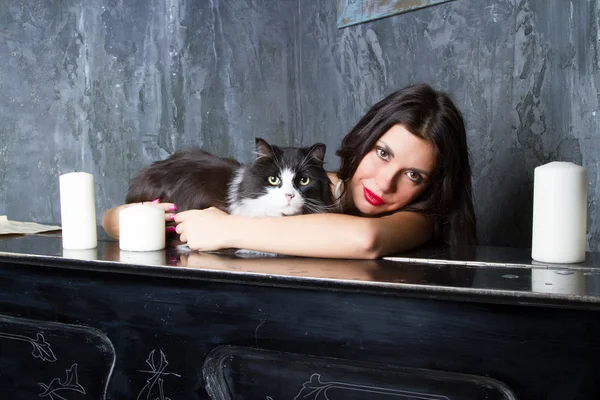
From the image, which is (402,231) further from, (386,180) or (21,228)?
(21,228)

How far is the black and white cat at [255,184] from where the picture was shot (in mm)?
1605

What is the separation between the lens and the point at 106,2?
10.3ft

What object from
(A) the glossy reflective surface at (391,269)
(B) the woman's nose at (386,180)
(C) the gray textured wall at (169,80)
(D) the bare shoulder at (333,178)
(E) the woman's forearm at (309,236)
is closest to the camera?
(A) the glossy reflective surface at (391,269)

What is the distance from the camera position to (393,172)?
5.58ft

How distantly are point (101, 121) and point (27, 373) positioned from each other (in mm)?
1920

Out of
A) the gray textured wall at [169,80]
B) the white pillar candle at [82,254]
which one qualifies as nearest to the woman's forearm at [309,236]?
the white pillar candle at [82,254]

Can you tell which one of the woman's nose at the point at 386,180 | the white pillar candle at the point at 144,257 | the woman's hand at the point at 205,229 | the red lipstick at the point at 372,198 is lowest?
the white pillar candle at the point at 144,257

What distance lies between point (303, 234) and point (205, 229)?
0.28 metres

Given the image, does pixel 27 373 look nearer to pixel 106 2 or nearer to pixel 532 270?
pixel 532 270

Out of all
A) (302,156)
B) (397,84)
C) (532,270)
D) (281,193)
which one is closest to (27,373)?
(281,193)

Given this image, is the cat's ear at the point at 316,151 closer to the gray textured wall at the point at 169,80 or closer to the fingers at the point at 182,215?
the fingers at the point at 182,215

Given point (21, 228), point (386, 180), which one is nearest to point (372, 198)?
point (386, 180)

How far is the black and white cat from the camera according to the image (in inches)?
63.2

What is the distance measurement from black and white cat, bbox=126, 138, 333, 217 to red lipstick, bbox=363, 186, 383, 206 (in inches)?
4.4
